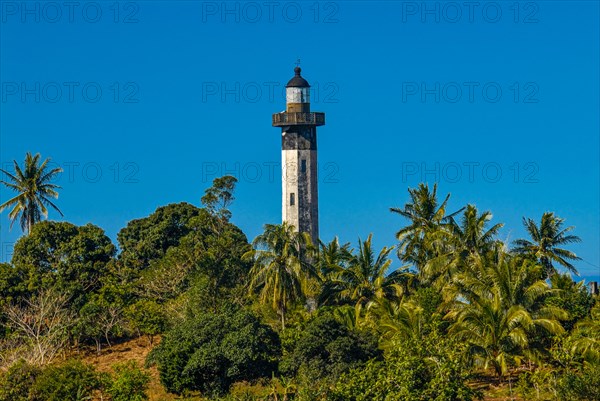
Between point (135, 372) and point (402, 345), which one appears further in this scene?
point (135, 372)

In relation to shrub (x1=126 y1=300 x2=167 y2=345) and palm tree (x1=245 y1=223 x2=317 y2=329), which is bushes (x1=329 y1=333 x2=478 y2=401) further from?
shrub (x1=126 y1=300 x2=167 y2=345)

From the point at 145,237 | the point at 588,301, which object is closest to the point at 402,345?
the point at 588,301

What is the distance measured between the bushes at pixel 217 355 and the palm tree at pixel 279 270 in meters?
5.23

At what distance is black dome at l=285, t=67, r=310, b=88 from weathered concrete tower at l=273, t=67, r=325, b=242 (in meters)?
1.91

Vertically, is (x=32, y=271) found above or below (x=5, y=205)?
below

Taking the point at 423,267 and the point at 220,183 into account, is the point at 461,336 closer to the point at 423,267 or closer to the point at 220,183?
the point at 423,267

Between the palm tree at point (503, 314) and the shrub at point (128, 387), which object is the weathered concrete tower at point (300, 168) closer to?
the palm tree at point (503, 314)

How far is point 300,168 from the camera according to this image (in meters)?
83.4

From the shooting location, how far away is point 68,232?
269ft

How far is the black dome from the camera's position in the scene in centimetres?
8506

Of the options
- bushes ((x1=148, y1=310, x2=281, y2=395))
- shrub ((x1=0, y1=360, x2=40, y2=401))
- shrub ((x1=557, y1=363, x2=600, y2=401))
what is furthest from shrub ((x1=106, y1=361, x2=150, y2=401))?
shrub ((x1=557, y1=363, x2=600, y2=401))

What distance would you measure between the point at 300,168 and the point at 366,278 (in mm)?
15961

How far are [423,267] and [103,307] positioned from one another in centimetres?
1891

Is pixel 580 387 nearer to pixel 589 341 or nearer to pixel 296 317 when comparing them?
pixel 589 341
